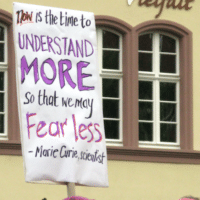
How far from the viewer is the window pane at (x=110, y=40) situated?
13.4 m

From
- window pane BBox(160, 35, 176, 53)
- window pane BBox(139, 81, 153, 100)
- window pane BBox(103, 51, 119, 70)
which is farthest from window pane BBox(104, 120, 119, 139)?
window pane BBox(160, 35, 176, 53)

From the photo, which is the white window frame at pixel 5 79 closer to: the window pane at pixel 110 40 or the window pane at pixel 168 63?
the window pane at pixel 110 40

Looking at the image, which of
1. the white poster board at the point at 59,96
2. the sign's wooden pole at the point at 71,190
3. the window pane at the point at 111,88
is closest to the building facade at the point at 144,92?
the window pane at the point at 111,88

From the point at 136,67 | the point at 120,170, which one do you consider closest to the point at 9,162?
the point at 120,170

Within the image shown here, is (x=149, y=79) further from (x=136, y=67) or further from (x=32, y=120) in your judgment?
(x=32, y=120)

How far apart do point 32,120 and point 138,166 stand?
6.58 m

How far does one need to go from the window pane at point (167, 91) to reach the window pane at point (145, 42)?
23.8 inches

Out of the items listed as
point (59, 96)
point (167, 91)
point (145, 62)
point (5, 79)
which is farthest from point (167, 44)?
point (59, 96)

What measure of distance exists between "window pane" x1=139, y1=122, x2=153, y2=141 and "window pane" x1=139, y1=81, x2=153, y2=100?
427mm

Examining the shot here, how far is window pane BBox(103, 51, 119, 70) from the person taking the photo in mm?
13453

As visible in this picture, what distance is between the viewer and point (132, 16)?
1350 cm

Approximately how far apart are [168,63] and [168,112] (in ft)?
2.56

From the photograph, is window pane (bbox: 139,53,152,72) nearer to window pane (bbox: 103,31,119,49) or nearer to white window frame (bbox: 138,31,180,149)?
white window frame (bbox: 138,31,180,149)

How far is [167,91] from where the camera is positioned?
1372 centimetres
